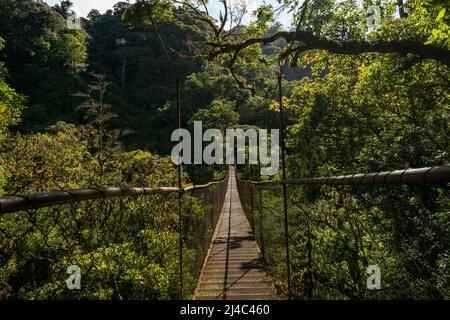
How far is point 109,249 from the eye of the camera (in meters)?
1.71

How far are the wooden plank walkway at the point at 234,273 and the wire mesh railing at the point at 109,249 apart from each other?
27cm

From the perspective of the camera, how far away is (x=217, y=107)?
26078mm

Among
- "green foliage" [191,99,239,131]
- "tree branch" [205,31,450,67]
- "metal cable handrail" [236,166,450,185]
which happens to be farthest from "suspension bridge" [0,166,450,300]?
"green foliage" [191,99,239,131]

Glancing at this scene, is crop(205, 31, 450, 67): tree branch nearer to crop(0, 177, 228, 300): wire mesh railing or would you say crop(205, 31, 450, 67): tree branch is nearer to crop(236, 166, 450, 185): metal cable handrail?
crop(0, 177, 228, 300): wire mesh railing

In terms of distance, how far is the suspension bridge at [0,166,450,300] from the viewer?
955mm

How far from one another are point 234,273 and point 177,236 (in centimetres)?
145

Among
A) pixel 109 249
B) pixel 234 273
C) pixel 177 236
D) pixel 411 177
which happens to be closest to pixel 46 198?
pixel 411 177

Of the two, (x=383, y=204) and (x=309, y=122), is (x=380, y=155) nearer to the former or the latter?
(x=309, y=122)

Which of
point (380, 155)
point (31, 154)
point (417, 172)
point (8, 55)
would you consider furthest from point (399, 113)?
point (8, 55)

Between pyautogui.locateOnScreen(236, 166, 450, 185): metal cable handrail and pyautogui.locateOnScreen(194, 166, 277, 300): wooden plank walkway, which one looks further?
pyautogui.locateOnScreen(194, 166, 277, 300): wooden plank walkway

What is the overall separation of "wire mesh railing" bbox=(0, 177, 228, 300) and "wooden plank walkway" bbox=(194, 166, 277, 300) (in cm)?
27

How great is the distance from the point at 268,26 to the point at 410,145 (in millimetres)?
3905

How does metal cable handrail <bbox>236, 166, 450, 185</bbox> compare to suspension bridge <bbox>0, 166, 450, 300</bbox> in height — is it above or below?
above

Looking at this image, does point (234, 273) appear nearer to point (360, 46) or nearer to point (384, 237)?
point (384, 237)
